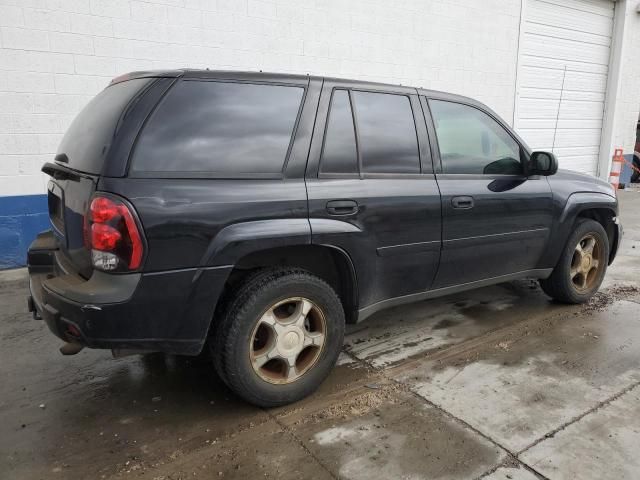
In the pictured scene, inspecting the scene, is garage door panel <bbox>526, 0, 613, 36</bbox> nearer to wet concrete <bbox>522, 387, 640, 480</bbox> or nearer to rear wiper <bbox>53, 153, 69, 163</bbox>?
wet concrete <bbox>522, 387, 640, 480</bbox>

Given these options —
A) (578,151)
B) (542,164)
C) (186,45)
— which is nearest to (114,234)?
(542,164)

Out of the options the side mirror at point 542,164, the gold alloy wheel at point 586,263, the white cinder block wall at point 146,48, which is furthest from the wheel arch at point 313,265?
the white cinder block wall at point 146,48

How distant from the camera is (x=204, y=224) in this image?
7.98ft

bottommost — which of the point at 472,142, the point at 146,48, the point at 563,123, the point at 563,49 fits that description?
the point at 472,142

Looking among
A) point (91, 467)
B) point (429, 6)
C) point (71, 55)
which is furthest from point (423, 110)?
point (429, 6)

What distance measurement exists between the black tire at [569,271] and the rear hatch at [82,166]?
3.56 metres

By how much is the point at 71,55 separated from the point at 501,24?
7464 mm

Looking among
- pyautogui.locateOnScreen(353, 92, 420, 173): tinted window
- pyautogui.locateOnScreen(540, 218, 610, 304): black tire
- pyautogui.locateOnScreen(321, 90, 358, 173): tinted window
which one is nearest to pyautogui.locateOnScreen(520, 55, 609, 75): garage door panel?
pyautogui.locateOnScreen(540, 218, 610, 304): black tire

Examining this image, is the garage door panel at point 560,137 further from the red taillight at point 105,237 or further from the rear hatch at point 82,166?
the red taillight at point 105,237

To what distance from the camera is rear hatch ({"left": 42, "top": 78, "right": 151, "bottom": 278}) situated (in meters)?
2.42

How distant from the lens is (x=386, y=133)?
320 centimetres

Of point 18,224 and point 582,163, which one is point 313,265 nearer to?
point 18,224

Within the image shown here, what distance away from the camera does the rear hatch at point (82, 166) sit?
2.42 metres

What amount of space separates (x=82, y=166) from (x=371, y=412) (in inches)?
79.4
